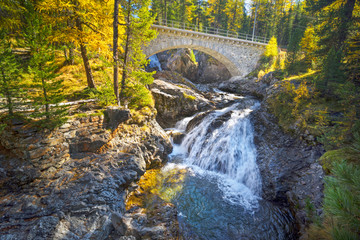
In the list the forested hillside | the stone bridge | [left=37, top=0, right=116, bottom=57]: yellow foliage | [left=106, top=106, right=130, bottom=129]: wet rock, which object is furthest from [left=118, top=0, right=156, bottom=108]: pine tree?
the stone bridge

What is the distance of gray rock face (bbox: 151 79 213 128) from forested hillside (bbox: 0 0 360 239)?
4119 millimetres

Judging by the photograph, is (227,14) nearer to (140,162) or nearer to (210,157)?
(210,157)

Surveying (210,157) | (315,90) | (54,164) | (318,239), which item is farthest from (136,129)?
(315,90)

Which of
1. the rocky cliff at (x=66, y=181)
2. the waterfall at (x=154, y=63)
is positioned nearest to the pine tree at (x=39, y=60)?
the rocky cliff at (x=66, y=181)

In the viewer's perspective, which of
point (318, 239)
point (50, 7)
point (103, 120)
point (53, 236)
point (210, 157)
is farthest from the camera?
point (210, 157)

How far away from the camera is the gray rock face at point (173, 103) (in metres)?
16.4

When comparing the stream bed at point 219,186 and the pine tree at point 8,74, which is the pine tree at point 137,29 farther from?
the stream bed at point 219,186

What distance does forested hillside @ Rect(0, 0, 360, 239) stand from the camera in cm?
445

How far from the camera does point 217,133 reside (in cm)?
1304

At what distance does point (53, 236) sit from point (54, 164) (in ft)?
9.68

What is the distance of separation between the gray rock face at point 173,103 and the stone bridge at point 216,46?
942 centimetres

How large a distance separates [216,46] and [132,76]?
2054 centimetres

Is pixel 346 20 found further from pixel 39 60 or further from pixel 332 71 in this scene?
pixel 39 60

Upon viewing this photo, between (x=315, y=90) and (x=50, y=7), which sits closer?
(x=50, y=7)
